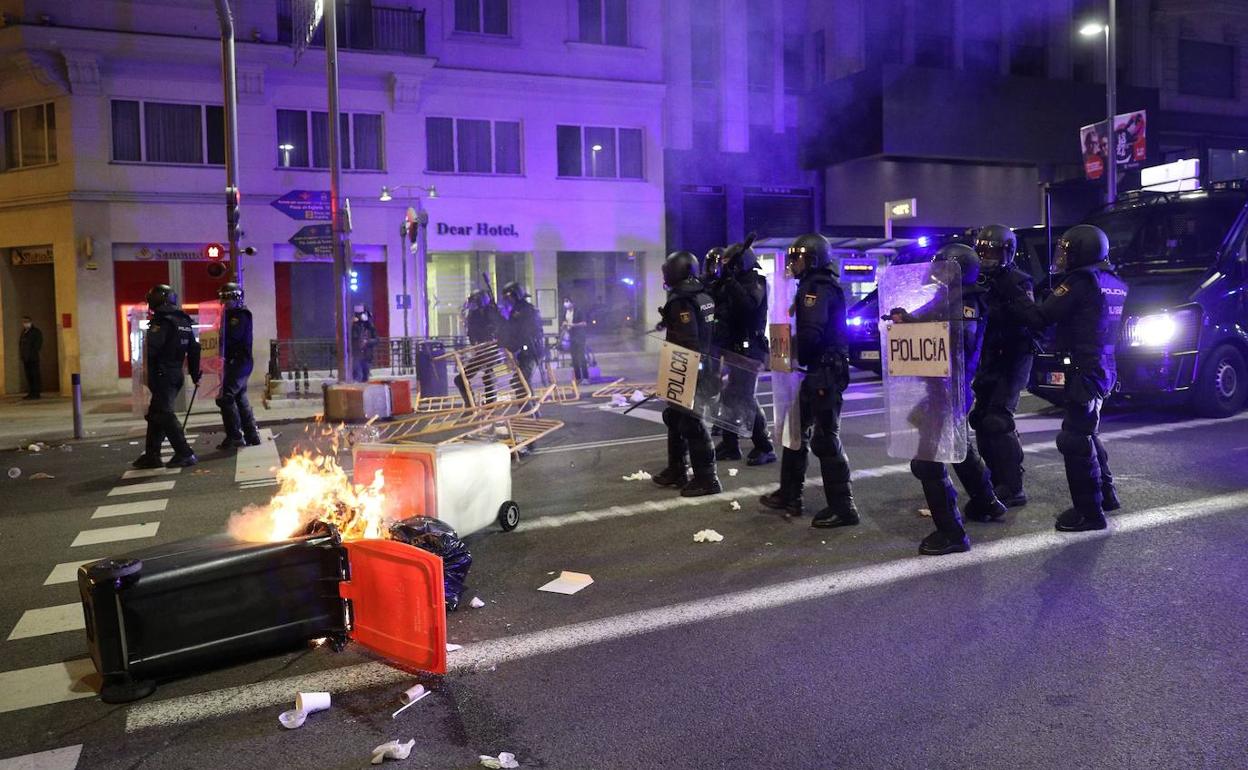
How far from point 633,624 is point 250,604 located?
174cm

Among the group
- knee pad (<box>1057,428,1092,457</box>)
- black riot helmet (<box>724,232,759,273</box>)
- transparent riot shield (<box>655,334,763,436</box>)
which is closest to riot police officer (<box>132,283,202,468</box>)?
transparent riot shield (<box>655,334,763,436</box>)

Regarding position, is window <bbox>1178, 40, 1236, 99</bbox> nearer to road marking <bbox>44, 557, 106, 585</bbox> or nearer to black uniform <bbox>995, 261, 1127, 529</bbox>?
black uniform <bbox>995, 261, 1127, 529</bbox>

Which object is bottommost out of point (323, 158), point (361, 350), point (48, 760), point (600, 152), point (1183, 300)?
point (48, 760)

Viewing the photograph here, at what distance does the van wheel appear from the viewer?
10156 mm

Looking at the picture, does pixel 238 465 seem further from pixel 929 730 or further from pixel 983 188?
pixel 983 188

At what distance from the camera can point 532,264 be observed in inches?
892

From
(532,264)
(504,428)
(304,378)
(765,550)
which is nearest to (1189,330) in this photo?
(765,550)

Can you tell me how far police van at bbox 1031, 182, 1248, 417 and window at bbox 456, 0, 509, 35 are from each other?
608 inches

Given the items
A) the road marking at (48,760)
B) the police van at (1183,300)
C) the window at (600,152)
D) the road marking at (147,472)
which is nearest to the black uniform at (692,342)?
the police van at (1183,300)

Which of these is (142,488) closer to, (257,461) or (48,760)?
(257,461)

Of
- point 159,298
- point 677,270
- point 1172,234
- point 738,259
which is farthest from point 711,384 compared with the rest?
point 1172,234

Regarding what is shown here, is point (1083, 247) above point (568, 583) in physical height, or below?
above

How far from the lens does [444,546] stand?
15.5 feet

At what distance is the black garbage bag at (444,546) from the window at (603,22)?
795 inches
